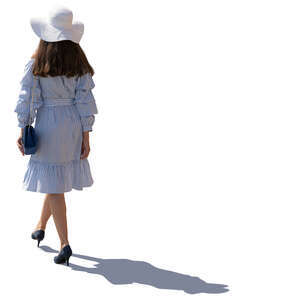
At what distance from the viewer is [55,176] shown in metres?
7.57

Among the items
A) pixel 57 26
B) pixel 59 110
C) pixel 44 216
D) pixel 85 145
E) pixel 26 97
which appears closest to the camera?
pixel 57 26

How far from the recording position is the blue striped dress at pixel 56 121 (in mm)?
7414

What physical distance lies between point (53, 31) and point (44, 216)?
1.94 metres

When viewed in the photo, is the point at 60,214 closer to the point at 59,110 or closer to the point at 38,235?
the point at 38,235

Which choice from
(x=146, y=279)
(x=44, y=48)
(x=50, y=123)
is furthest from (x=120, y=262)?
(x=44, y=48)

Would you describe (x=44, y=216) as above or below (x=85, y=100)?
below

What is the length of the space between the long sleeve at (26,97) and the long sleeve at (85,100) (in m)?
0.36

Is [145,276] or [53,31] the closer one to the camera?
[53,31]

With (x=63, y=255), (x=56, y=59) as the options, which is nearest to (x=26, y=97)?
(x=56, y=59)

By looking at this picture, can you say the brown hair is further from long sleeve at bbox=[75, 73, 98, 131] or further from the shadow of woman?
the shadow of woman

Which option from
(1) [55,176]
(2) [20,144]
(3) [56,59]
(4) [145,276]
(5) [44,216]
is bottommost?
(4) [145,276]

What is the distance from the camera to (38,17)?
7.38 metres

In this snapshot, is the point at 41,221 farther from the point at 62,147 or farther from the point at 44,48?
the point at 44,48

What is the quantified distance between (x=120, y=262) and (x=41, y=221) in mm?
969
